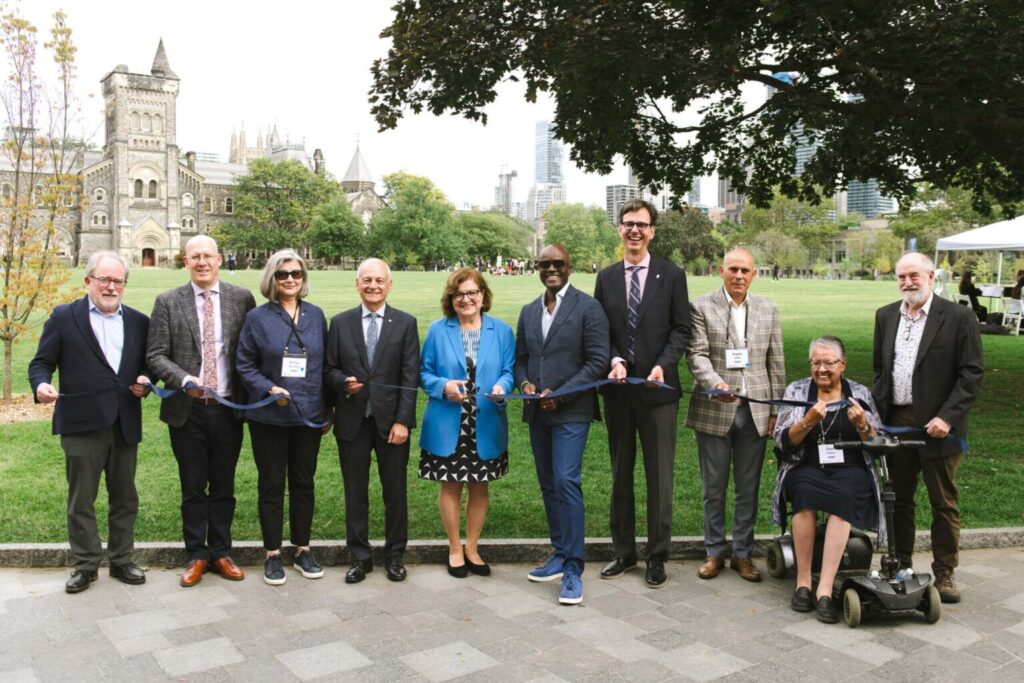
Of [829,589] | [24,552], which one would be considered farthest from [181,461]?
[829,589]

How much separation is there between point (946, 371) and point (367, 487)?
3.80 metres

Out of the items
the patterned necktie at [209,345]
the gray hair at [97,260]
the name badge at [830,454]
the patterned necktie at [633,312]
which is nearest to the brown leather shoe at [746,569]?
the name badge at [830,454]

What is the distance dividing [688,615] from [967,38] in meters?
8.43

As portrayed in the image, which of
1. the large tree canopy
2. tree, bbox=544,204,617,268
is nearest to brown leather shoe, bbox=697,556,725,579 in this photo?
the large tree canopy

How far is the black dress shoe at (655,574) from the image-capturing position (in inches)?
227

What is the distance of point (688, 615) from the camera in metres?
5.23

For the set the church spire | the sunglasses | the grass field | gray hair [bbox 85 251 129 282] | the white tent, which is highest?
the church spire

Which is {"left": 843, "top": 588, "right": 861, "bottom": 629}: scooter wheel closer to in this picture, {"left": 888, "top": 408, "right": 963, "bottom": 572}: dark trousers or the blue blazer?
{"left": 888, "top": 408, "right": 963, "bottom": 572}: dark trousers

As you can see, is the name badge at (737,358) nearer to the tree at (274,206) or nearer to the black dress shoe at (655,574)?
the black dress shoe at (655,574)

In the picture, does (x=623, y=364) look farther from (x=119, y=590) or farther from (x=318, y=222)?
(x=318, y=222)

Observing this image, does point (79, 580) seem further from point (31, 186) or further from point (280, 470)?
point (31, 186)

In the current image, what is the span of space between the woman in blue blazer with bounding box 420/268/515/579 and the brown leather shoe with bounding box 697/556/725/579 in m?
1.46

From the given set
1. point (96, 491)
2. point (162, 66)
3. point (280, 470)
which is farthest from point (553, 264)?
point (162, 66)

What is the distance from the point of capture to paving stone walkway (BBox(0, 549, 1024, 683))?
4.39 meters
